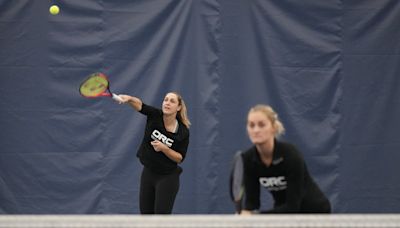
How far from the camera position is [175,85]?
571 centimetres

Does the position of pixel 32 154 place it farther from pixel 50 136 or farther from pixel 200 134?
pixel 200 134

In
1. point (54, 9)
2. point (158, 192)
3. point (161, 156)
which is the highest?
point (54, 9)

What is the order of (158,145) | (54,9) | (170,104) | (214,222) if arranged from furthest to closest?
(54,9), (170,104), (158,145), (214,222)

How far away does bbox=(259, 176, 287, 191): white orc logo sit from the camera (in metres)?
3.11

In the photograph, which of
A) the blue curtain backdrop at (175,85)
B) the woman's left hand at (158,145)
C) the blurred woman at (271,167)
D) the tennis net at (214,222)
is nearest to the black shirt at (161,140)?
the woman's left hand at (158,145)

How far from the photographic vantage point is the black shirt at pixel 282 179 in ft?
9.93

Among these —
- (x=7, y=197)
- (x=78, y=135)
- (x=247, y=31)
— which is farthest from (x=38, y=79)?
(x=247, y=31)

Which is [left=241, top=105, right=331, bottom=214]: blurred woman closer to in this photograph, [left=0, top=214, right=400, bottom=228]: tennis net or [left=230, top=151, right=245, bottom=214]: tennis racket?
[left=230, top=151, right=245, bottom=214]: tennis racket

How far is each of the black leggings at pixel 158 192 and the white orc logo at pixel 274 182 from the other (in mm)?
1504

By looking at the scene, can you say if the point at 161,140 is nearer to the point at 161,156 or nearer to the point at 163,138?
the point at 163,138

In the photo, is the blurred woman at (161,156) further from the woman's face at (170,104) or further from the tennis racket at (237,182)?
the tennis racket at (237,182)

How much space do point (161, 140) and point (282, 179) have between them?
168 cm

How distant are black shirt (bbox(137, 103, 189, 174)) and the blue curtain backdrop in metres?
1.00

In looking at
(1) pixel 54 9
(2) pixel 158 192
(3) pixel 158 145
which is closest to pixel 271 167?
(3) pixel 158 145
